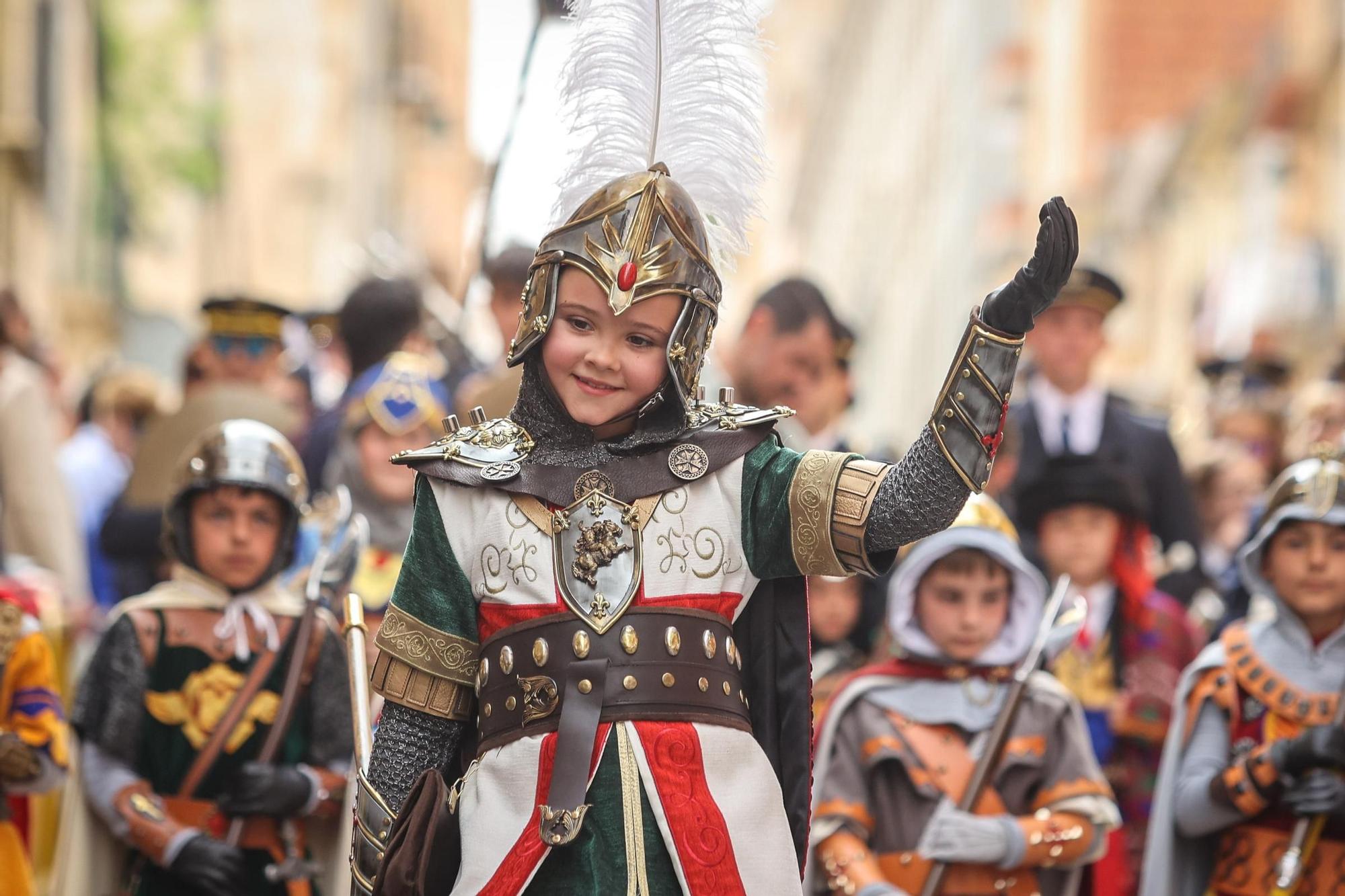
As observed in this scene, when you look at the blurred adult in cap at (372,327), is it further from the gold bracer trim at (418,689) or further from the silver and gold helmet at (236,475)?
the gold bracer trim at (418,689)

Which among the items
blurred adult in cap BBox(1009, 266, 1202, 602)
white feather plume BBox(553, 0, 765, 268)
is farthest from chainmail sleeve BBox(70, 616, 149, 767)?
blurred adult in cap BBox(1009, 266, 1202, 602)

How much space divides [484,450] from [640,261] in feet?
1.59

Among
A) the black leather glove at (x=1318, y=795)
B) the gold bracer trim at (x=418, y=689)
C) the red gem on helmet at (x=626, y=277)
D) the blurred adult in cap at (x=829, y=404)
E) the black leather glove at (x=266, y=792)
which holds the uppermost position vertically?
the red gem on helmet at (x=626, y=277)

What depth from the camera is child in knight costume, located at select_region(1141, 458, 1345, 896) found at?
19.0 ft

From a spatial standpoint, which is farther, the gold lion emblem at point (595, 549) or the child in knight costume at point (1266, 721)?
the child in knight costume at point (1266, 721)

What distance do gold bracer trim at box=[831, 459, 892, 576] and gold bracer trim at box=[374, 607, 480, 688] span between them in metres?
0.74

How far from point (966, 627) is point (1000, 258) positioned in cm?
4157

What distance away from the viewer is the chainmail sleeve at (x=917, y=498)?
397 centimetres

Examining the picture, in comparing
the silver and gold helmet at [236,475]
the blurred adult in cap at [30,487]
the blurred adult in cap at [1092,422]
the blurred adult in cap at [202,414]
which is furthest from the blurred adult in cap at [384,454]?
the blurred adult in cap at [1092,422]

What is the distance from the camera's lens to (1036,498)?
7895 mm

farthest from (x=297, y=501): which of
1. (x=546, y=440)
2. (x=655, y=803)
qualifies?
(x=655, y=803)

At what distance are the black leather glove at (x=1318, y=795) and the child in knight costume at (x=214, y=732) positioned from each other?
2.48 meters

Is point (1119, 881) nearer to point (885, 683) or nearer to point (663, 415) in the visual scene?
point (885, 683)

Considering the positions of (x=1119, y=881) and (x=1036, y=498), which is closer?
(x=1119, y=881)
